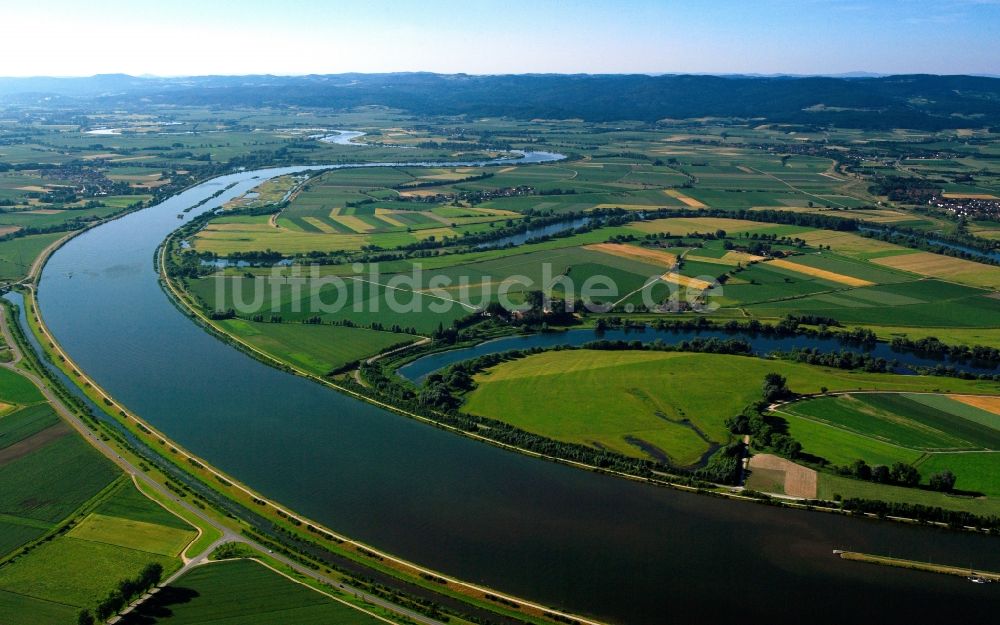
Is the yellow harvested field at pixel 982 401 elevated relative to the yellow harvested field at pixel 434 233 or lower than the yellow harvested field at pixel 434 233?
lower

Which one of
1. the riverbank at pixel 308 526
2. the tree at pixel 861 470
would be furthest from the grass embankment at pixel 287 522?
the tree at pixel 861 470

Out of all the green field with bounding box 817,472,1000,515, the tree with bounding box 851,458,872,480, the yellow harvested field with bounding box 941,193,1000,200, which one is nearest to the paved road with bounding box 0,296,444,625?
the green field with bounding box 817,472,1000,515

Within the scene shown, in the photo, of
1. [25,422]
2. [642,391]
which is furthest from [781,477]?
[25,422]

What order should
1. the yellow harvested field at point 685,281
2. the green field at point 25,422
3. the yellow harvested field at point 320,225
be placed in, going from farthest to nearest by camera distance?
the yellow harvested field at point 320,225
the yellow harvested field at point 685,281
the green field at point 25,422

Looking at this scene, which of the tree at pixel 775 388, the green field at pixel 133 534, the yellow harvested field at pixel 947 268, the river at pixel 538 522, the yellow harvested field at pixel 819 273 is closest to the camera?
the river at pixel 538 522

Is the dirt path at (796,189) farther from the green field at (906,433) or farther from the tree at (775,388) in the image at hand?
the tree at (775,388)

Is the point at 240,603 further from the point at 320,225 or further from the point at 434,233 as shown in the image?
the point at 320,225

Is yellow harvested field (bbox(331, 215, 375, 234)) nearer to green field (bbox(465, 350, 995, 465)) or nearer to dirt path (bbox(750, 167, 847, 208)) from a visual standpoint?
green field (bbox(465, 350, 995, 465))
